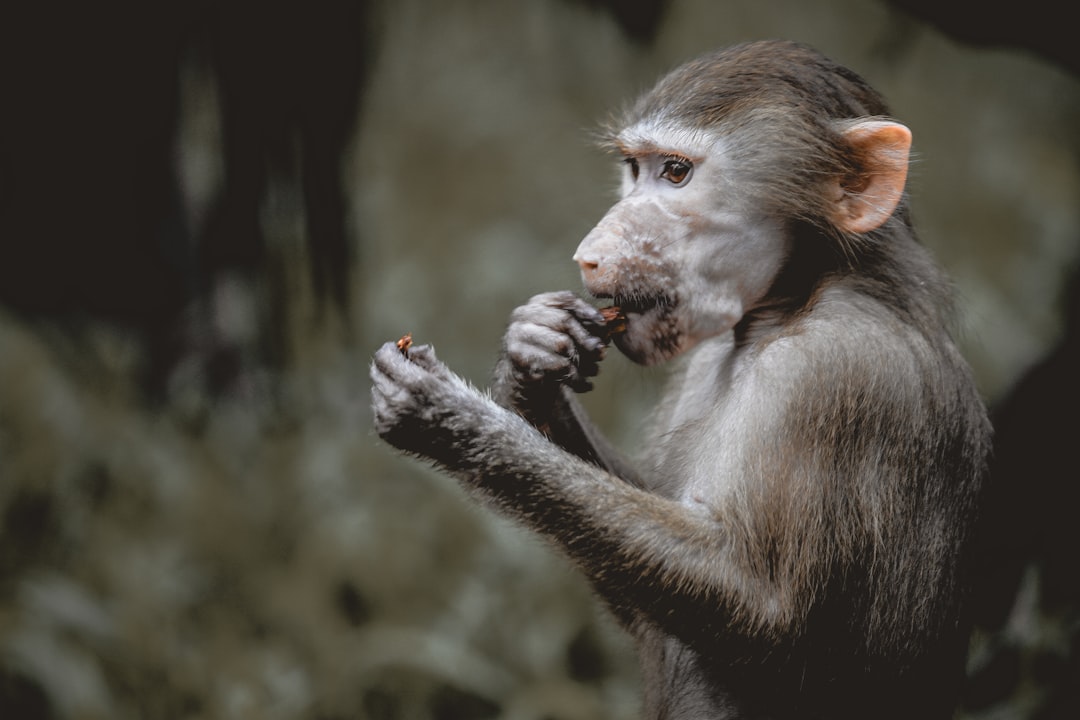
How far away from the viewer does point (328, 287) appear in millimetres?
6375

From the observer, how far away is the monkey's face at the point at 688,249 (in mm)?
2898

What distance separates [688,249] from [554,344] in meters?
0.40

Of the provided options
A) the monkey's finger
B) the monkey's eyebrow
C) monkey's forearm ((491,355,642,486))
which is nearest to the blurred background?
monkey's forearm ((491,355,642,486))

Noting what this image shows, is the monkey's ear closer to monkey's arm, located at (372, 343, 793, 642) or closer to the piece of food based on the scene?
the piece of food

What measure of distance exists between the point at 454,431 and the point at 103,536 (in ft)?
13.1

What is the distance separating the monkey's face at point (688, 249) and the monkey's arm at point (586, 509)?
397mm

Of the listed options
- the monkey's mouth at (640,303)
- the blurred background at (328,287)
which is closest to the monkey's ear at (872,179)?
the monkey's mouth at (640,303)

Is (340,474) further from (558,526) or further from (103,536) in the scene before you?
(558,526)

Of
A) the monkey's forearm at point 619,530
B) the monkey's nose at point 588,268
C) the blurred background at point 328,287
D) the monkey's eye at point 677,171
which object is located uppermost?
the blurred background at point 328,287

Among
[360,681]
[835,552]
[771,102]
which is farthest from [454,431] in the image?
[360,681]

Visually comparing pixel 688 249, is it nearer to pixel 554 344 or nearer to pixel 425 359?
pixel 554 344

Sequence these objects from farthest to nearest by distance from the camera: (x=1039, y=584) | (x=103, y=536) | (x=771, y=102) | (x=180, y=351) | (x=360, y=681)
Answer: (x=180, y=351), (x=103, y=536), (x=360, y=681), (x=1039, y=584), (x=771, y=102)

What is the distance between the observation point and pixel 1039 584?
4445 millimetres

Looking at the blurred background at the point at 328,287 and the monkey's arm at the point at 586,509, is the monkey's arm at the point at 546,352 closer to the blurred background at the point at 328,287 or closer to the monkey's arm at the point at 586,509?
the monkey's arm at the point at 586,509
